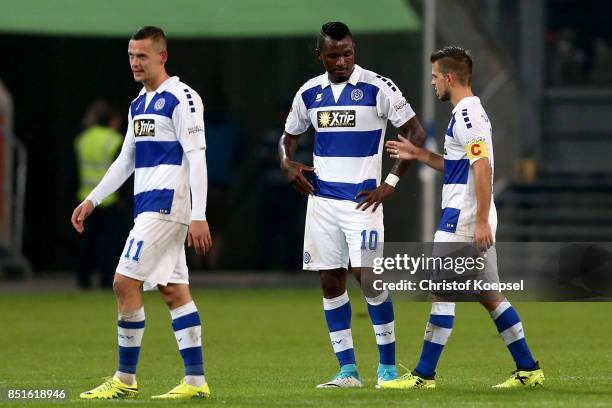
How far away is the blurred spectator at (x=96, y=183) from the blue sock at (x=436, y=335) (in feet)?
32.8

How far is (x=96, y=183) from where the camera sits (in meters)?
19.1

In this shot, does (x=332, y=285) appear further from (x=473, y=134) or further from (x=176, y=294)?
(x=473, y=134)

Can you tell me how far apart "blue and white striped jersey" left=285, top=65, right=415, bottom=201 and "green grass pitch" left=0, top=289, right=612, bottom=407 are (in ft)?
4.03

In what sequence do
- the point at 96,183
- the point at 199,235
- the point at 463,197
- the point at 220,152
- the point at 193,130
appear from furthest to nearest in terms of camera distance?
the point at 220,152
the point at 96,183
the point at 463,197
the point at 193,130
the point at 199,235

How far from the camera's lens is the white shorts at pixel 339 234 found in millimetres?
9359

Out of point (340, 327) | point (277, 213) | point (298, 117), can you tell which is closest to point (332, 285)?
point (340, 327)

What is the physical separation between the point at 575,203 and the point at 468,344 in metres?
11.1

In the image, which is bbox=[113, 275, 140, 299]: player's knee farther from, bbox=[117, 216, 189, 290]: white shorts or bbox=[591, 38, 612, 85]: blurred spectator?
bbox=[591, 38, 612, 85]: blurred spectator

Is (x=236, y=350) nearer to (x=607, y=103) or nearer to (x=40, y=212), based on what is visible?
(x=40, y=212)

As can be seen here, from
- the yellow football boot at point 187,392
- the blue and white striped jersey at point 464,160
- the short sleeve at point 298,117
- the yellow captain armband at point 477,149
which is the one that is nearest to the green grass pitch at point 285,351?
the yellow football boot at point 187,392

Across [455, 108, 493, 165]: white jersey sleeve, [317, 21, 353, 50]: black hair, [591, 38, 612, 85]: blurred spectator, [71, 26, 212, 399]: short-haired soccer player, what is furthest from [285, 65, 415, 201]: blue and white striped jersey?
[591, 38, 612, 85]: blurred spectator

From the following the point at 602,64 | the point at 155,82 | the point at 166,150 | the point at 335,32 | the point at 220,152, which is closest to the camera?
the point at 166,150

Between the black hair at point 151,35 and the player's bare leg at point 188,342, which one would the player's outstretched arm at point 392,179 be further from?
the black hair at point 151,35

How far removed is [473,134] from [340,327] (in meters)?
1.43
